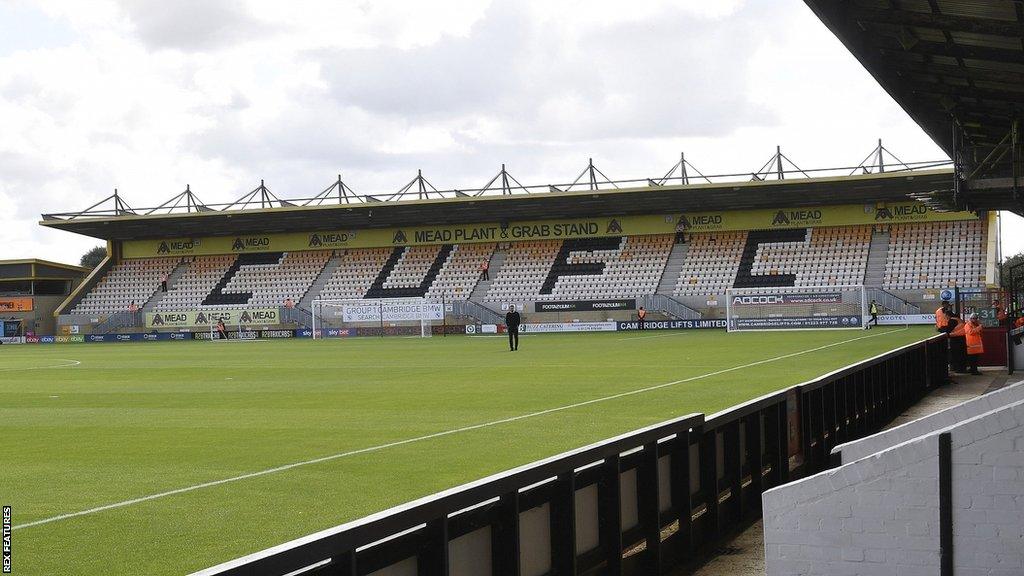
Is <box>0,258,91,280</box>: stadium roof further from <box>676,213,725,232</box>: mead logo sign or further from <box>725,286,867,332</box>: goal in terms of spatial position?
<box>725,286,867,332</box>: goal

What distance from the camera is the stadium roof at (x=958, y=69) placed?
1119 cm

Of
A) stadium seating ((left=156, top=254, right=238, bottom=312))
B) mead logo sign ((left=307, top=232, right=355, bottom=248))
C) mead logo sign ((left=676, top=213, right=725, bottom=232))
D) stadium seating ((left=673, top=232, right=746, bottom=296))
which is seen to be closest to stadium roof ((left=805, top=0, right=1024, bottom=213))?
stadium seating ((left=673, top=232, right=746, bottom=296))

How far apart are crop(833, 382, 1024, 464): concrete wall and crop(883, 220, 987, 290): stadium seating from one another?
47.9 meters

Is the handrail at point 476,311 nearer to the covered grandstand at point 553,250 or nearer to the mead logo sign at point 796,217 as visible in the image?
the covered grandstand at point 553,250

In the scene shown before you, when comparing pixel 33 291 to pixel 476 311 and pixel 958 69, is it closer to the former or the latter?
pixel 476 311

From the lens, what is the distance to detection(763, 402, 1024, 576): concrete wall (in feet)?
19.8

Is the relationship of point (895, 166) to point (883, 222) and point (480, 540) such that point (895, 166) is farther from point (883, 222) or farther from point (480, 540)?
point (480, 540)

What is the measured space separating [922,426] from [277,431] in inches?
378

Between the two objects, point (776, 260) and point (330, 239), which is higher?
point (330, 239)

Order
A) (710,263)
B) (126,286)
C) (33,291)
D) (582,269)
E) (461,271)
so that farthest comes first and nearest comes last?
1. (33,291)
2. (126,286)
3. (461,271)
4. (582,269)
5. (710,263)

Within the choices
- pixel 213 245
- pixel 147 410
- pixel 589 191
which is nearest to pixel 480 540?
pixel 147 410

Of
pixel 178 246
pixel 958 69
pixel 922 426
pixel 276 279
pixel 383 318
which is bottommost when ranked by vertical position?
pixel 383 318

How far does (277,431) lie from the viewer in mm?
15719

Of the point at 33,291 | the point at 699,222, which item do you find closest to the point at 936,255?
the point at 699,222
